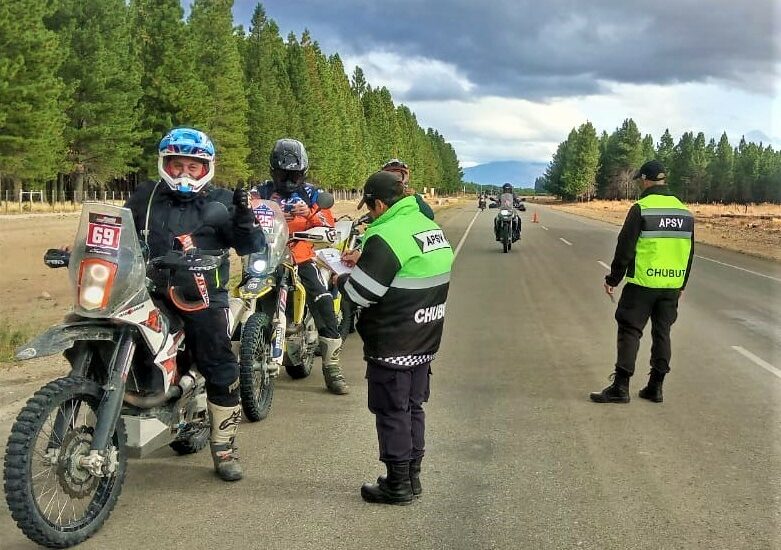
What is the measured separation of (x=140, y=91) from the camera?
155 ft

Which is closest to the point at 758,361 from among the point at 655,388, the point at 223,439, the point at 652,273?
the point at 655,388

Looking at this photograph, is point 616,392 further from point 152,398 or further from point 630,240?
point 152,398

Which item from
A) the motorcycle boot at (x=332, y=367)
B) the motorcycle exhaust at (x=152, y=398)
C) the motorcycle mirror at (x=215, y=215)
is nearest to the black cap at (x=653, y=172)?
the motorcycle boot at (x=332, y=367)

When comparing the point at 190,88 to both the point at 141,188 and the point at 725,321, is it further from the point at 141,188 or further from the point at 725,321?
the point at 141,188

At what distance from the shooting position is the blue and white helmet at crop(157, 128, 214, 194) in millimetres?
4207

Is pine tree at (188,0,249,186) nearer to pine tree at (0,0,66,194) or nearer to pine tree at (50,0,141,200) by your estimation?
pine tree at (50,0,141,200)

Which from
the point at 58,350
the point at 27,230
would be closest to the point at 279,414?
the point at 58,350

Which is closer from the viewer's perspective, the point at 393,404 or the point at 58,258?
the point at 58,258

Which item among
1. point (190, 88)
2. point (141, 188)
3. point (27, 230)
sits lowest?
point (27, 230)

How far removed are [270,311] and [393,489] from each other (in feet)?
8.35

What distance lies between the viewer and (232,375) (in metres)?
4.50

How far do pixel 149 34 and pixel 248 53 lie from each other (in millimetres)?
15028

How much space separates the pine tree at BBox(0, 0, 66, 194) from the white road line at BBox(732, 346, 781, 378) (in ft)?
118

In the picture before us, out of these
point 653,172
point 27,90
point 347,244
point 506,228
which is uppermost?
point 27,90
